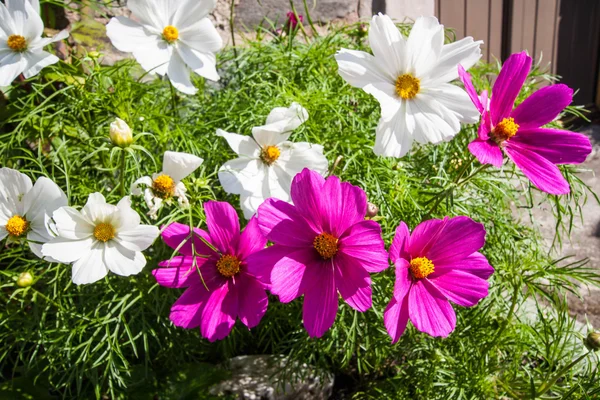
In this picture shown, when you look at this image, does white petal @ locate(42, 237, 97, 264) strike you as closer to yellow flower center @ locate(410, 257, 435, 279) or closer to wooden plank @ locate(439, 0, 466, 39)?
yellow flower center @ locate(410, 257, 435, 279)

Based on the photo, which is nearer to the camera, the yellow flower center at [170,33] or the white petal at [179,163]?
the white petal at [179,163]

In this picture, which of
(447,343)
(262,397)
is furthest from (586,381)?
(262,397)

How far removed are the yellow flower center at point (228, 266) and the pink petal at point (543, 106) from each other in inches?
20.1

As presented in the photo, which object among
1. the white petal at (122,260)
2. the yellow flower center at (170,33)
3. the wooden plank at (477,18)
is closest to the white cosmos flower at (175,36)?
the yellow flower center at (170,33)

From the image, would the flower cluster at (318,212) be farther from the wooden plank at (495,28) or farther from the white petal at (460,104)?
the wooden plank at (495,28)

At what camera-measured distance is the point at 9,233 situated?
942mm

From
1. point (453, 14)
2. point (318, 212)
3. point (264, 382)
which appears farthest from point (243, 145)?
point (453, 14)

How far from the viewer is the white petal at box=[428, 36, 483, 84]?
2.93 feet

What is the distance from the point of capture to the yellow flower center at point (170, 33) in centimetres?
112

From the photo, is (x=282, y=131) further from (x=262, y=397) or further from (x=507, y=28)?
(x=507, y=28)

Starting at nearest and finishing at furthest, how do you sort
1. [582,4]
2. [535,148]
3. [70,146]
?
[535,148], [70,146], [582,4]

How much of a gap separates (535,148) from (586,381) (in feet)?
1.83

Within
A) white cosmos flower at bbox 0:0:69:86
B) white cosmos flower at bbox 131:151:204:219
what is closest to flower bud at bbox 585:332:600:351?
white cosmos flower at bbox 131:151:204:219

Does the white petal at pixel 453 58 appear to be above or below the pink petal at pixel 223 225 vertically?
above
